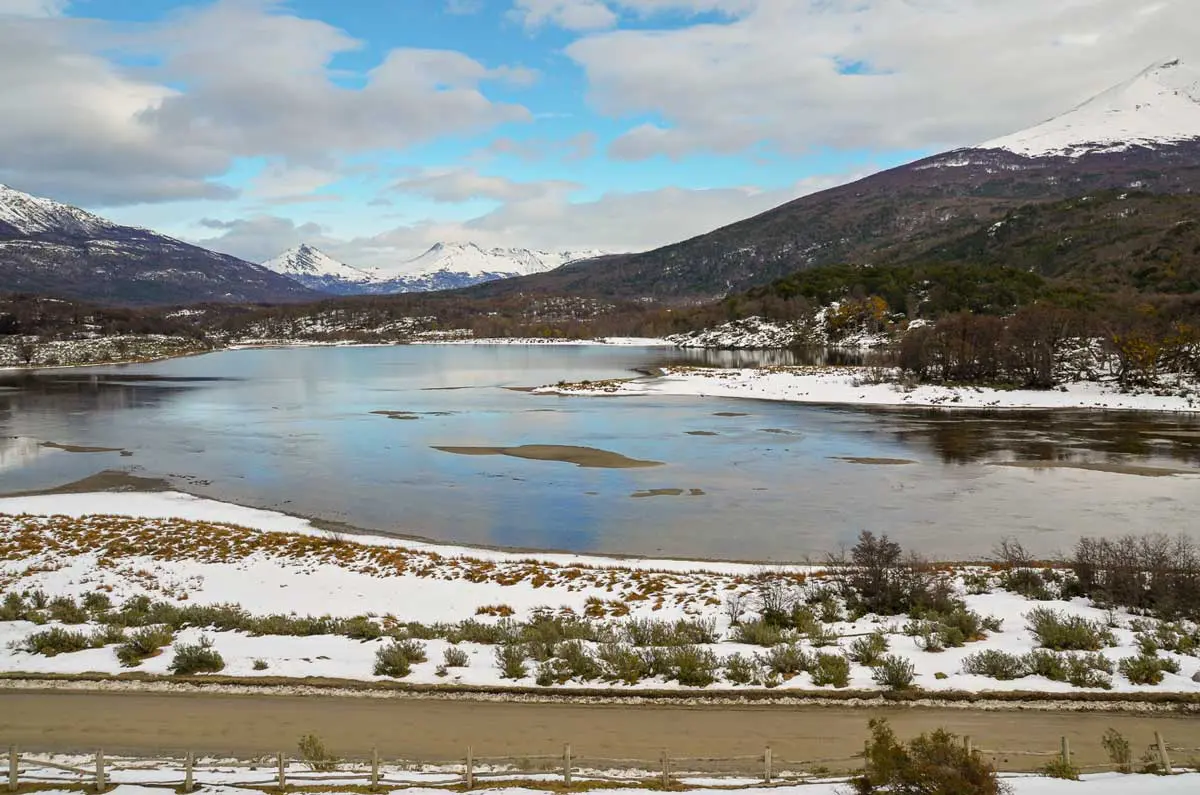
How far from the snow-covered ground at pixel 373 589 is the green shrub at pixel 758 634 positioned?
0.18 metres

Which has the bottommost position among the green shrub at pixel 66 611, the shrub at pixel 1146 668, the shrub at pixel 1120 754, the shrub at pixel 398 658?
the green shrub at pixel 66 611

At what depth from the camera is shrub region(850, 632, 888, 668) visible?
38.4ft

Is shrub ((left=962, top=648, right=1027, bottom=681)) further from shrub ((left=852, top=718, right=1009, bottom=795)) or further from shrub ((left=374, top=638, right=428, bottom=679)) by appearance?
shrub ((left=374, top=638, right=428, bottom=679))

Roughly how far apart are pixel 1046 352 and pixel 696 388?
26742mm

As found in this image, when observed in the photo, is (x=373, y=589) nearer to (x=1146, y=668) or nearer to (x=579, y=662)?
(x=579, y=662)

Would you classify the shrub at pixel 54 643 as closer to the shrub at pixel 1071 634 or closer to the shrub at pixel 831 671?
the shrub at pixel 831 671

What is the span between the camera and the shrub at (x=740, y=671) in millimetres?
11391

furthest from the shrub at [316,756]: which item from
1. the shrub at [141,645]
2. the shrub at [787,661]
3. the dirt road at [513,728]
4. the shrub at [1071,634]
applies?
the shrub at [1071,634]

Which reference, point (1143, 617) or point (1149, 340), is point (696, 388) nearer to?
point (1149, 340)

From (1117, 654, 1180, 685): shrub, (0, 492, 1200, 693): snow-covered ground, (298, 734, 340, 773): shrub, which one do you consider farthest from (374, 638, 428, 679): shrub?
(1117, 654, 1180, 685): shrub

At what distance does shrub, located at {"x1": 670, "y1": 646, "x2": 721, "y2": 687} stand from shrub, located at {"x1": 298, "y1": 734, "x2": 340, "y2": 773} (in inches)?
194

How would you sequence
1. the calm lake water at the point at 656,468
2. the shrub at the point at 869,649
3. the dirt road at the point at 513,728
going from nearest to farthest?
the dirt road at the point at 513,728 → the shrub at the point at 869,649 → the calm lake water at the point at 656,468

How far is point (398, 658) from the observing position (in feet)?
39.7

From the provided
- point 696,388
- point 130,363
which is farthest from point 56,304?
point 696,388
